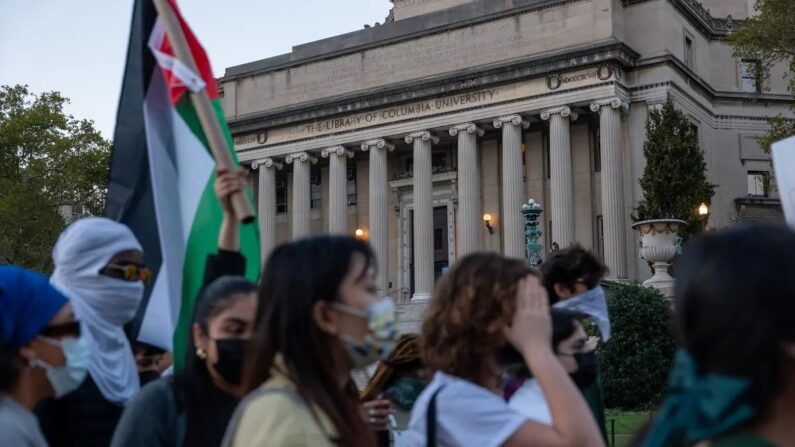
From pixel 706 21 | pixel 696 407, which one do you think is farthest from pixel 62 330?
pixel 706 21

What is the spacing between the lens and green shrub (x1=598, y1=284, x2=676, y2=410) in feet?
64.9

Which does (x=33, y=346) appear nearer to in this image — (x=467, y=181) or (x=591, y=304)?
(x=591, y=304)

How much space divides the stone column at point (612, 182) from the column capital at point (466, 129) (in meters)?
5.68

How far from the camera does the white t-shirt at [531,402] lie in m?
3.94

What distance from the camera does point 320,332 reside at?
302 centimetres

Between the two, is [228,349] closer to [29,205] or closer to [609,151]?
[609,151]

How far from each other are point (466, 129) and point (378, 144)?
196 inches

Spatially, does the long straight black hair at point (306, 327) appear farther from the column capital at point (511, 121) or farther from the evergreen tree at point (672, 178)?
the column capital at point (511, 121)

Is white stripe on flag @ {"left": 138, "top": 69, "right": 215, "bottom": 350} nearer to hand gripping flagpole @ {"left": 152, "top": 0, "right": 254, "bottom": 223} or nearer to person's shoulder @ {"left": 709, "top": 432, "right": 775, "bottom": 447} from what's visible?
hand gripping flagpole @ {"left": 152, "top": 0, "right": 254, "bottom": 223}

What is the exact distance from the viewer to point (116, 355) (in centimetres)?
511

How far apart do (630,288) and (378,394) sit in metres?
17.3

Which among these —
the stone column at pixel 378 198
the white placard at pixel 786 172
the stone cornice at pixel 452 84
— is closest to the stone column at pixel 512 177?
the stone cornice at pixel 452 84

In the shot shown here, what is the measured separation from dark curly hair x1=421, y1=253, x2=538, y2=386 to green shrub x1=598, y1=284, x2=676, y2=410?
16756 millimetres

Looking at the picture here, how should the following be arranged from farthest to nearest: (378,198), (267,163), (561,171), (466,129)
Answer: (267,163) < (378,198) < (466,129) < (561,171)
